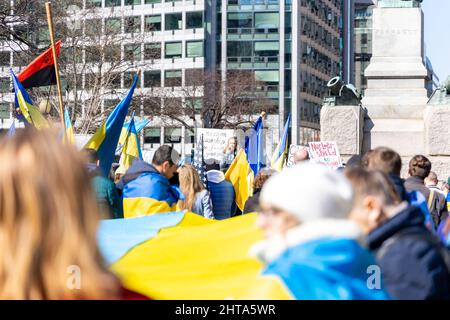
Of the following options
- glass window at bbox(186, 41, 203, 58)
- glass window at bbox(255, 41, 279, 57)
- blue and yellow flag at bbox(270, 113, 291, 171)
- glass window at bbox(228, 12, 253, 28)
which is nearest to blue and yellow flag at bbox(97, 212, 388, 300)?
blue and yellow flag at bbox(270, 113, 291, 171)

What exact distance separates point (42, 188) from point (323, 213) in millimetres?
833

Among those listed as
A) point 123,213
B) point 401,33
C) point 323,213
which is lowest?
point 123,213

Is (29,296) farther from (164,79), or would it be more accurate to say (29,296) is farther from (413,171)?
(164,79)

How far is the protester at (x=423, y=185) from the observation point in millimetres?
8789

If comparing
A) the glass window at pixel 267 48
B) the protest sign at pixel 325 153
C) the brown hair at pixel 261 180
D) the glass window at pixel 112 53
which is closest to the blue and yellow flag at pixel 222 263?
the brown hair at pixel 261 180

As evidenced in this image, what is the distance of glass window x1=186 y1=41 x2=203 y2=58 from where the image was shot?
293ft

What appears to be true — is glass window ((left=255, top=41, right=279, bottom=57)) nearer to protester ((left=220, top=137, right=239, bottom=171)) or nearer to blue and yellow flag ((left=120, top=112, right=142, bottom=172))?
protester ((left=220, top=137, right=239, bottom=171))

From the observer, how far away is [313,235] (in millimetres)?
2812

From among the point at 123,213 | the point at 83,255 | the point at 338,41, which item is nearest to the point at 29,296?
the point at 83,255

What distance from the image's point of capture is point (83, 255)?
2.47 m

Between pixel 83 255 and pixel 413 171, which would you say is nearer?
pixel 83 255

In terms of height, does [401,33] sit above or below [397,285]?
above

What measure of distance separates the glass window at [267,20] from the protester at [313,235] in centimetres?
9118

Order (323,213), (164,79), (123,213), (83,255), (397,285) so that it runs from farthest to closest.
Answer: (164,79)
(123,213)
(397,285)
(323,213)
(83,255)
